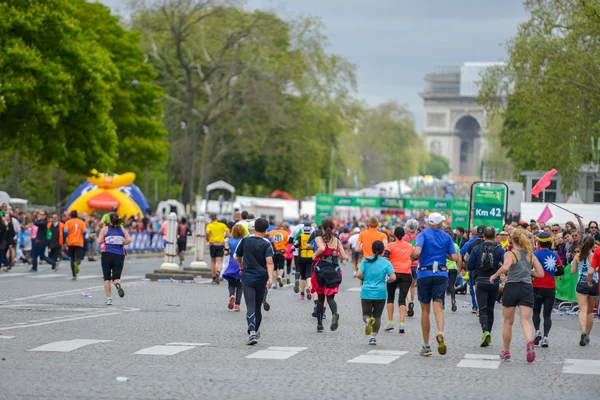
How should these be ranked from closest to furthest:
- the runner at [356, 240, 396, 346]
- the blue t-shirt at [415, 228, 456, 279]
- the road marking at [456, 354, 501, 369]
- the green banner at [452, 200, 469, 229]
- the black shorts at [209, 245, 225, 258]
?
the road marking at [456, 354, 501, 369] < the blue t-shirt at [415, 228, 456, 279] < the runner at [356, 240, 396, 346] < the black shorts at [209, 245, 225, 258] < the green banner at [452, 200, 469, 229]

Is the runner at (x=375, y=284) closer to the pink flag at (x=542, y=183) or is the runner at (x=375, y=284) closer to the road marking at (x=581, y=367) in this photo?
the road marking at (x=581, y=367)

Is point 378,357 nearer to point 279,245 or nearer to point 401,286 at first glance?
point 401,286

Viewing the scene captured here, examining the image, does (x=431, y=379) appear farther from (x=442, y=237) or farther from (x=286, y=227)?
(x=286, y=227)

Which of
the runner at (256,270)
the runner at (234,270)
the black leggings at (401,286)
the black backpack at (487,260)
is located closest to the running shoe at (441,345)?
the black backpack at (487,260)

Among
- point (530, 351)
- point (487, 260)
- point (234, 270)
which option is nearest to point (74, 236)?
point (234, 270)

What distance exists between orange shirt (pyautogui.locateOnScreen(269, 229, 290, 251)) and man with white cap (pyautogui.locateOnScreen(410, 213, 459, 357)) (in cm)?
1147

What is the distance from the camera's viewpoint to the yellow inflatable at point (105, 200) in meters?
55.8

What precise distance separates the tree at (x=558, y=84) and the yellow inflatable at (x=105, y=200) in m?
18.2

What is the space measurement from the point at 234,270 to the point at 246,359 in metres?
7.44

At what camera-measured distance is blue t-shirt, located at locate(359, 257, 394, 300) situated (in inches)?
661

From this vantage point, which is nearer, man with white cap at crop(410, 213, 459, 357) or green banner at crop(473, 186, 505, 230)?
man with white cap at crop(410, 213, 459, 357)

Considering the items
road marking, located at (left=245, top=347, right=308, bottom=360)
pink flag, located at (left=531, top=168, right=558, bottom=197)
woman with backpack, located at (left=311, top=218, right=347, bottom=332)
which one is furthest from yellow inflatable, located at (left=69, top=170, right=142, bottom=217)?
road marking, located at (left=245, top=347, right=308, bottom=360)

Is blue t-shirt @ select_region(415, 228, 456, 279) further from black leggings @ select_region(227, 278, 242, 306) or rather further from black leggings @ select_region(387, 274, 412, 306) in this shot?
black leggings @ select_region(227, 278, 242, 306)

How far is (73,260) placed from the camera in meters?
31.1
